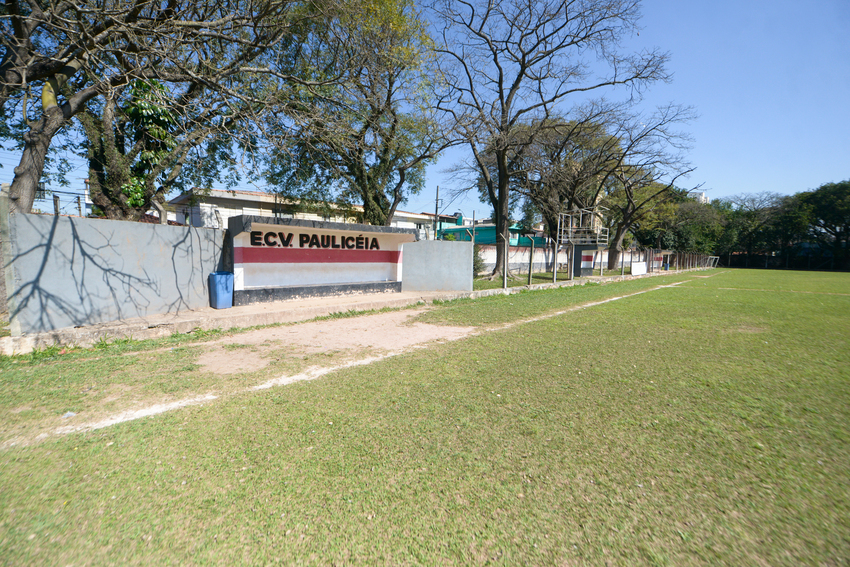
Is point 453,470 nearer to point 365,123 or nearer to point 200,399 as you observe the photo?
point 200,399

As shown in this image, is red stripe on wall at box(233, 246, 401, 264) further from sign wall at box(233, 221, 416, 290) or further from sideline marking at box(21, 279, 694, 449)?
sideline marking at box(21, 279, 694, 449)

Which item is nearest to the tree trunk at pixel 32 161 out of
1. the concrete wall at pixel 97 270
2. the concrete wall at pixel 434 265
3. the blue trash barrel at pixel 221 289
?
the concrete wall at pixel 97 270

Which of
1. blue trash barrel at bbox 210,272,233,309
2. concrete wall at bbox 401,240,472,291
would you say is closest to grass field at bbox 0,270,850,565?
blue trash barrel at bbox 210,272,233,309

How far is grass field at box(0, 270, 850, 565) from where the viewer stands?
7.05 feet

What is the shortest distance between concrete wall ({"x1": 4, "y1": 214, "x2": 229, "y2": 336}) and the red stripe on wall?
36.8 inches

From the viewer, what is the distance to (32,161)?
309 inches

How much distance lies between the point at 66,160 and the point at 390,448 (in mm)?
18938

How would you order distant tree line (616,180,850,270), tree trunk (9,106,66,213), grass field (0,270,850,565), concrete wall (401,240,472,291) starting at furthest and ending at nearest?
distant tree line (616,180,850,270)
concrete wall (401,240,472,291)
tree trunk (9,106,66,213)
grass field (0,270,850,565)

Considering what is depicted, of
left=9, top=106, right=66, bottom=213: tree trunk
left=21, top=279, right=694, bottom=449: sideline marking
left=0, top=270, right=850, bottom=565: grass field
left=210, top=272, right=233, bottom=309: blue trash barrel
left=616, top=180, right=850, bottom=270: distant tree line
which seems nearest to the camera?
left=0, top=270, right=850, bottom=565: grass field

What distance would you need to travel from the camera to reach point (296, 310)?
9.14 metres

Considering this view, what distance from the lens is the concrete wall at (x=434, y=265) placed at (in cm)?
1395

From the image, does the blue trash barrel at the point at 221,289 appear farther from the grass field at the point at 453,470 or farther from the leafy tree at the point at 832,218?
the leafy tree at the point at 832,218

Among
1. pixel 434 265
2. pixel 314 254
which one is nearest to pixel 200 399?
pixel 314 254

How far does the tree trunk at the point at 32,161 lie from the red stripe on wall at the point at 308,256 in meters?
3.84
